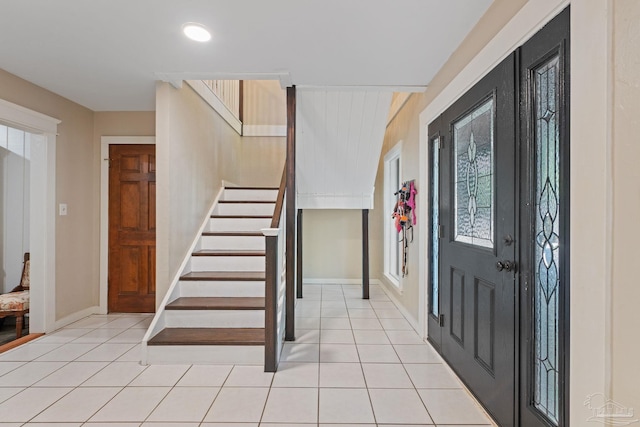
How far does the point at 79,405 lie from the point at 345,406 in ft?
5.33

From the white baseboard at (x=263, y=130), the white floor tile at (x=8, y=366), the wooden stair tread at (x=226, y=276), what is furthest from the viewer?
the white baseboard at (x=263, y=130)

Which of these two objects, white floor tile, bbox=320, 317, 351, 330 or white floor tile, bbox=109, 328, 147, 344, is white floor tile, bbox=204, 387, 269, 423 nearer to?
white floor tile, bbox=320, 317, 351, 330

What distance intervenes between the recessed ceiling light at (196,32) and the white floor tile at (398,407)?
260 centimetres

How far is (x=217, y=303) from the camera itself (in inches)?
112

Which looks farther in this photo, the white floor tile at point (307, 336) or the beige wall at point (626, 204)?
the white floor tile at point (307, 336)

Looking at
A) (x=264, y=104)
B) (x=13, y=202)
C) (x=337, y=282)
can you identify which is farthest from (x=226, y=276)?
(x=264, y=104)

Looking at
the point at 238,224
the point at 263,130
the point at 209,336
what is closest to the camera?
the point at 209,336

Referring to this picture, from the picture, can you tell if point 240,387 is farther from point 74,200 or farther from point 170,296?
point 74,200

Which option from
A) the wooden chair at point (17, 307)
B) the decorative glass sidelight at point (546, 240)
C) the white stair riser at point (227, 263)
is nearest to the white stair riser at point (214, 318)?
the white stair riser at point (227, 263)

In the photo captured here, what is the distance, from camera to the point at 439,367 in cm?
244

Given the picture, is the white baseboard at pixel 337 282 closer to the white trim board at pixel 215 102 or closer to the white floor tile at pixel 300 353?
the white floor tile at pixel 300 353

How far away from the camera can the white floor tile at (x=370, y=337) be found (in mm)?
2945

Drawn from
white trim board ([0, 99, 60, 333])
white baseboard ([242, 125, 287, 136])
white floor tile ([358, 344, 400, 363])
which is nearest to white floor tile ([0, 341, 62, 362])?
white trim board ([0, 99, 60, 333])

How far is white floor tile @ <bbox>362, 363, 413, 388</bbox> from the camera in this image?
2192 mm
